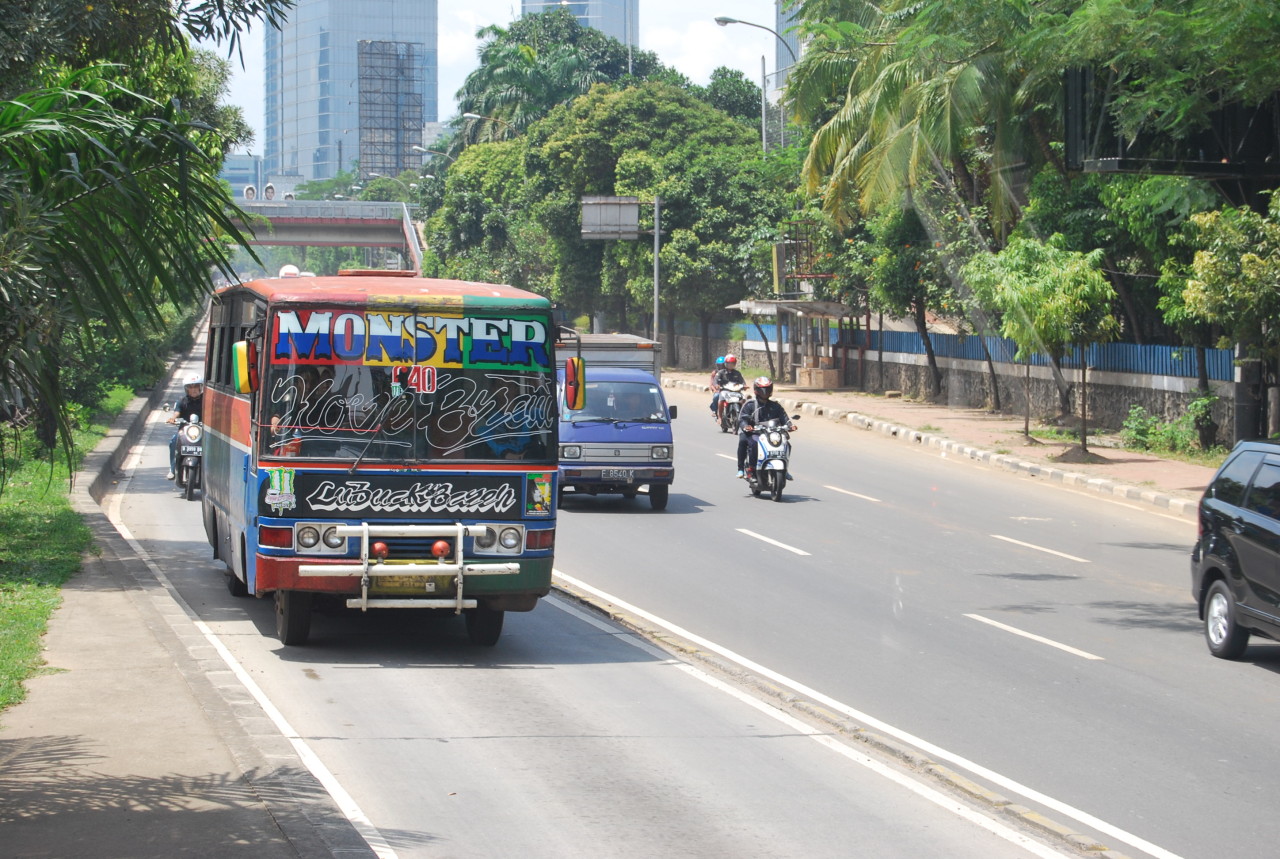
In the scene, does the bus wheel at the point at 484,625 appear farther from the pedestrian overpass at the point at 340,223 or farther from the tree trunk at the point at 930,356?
the pedestrian overpass at the point at 340,223

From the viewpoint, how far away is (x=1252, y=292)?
19156 mm

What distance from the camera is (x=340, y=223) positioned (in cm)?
8806

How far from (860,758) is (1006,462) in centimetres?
1924

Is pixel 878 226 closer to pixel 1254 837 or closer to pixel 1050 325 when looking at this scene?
pixel 1050 325

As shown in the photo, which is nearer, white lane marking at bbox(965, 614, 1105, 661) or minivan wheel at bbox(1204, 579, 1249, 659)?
minivan wheel at bbox(1204, 579, 1249, 659)

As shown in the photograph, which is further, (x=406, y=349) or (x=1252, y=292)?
(x=1252, y=292)

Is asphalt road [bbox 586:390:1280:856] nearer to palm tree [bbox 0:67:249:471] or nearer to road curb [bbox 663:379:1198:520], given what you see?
road curb [bbox 663:379:1198:520]

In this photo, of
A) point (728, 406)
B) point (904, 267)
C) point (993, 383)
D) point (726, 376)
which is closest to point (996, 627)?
point (728, 406)

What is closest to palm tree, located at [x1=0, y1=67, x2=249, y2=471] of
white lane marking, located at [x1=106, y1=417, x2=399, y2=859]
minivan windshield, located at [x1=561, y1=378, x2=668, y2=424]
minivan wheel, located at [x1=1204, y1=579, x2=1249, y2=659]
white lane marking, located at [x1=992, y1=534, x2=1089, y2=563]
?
white lane marking, located at [x1=106, y1=417, x2=399, y2=859]

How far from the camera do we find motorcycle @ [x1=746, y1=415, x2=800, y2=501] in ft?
68.3

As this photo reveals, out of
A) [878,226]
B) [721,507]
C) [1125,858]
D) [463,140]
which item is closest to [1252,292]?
[721,507]

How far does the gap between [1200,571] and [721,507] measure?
30.6 feet

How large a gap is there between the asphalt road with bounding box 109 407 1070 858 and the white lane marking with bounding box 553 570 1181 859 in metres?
0.33

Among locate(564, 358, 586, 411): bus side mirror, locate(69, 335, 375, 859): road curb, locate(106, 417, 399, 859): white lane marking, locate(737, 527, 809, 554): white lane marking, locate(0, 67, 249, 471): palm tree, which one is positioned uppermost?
locate(0, 67, 249, 471): palm tree
